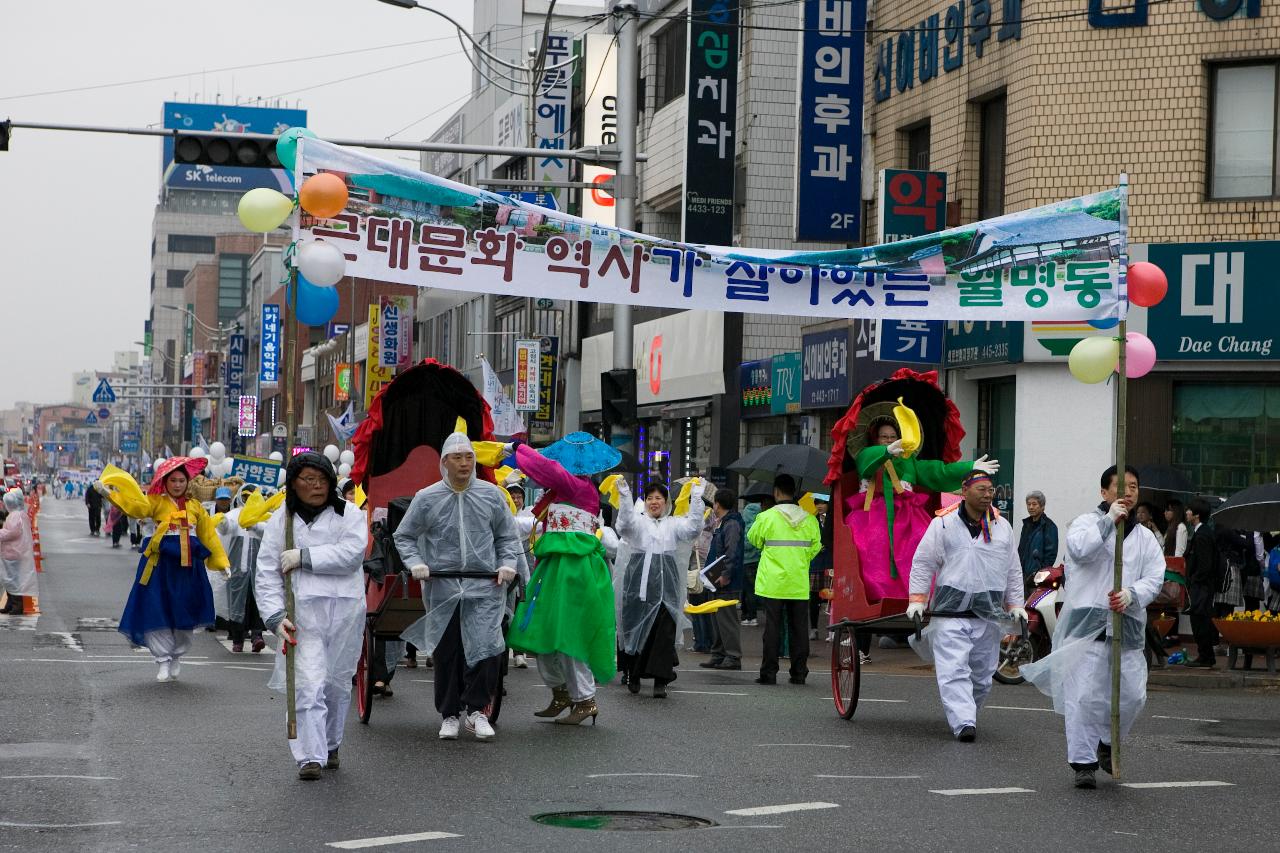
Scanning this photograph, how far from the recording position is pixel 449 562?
12.1 meters

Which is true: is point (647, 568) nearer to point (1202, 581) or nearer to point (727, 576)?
point (727, 576)

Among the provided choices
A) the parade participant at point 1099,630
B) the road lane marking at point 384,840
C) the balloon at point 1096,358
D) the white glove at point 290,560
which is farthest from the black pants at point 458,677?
the balloon at point 1096,358

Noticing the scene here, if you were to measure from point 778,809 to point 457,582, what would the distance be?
3524 millimetres

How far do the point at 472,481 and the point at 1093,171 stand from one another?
12729 millimetres

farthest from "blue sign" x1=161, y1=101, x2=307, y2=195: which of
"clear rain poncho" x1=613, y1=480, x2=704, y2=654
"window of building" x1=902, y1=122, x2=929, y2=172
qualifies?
"clear rain poncho" x1=613, y1=480, x2=704, y2=654

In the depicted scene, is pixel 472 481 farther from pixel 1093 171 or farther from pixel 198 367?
pixel 198 367

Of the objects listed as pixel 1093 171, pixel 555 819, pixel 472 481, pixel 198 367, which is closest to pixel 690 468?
pixel 1093 171

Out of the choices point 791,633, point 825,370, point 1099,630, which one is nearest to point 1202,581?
point 791,633

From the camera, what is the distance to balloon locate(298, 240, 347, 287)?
38.2ft

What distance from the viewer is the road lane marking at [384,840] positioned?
315 inches

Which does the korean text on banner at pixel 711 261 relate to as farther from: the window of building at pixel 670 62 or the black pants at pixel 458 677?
the window of building at pixel 670 62

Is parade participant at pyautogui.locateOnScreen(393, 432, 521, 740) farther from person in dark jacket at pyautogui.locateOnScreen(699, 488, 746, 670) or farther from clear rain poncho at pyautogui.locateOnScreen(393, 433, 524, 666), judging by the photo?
person in dark jacket at pyautogui.locateOnScreen(699, 488, 746, 670)

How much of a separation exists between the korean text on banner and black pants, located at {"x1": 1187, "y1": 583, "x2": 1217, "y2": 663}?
6.53 m

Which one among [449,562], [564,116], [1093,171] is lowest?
[449,562]
